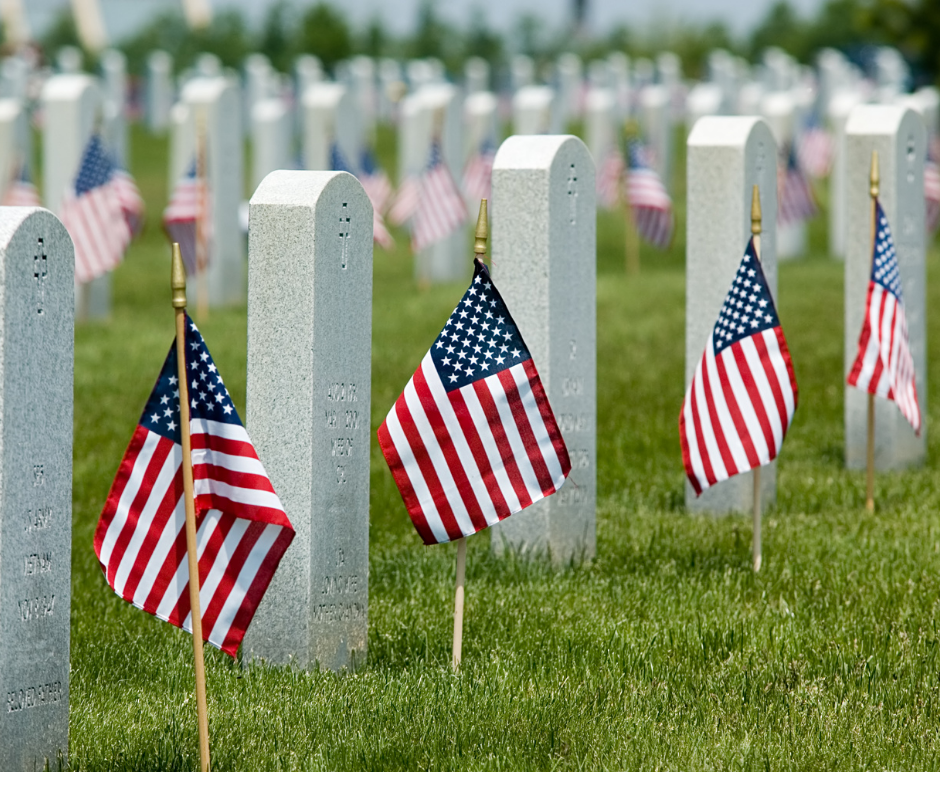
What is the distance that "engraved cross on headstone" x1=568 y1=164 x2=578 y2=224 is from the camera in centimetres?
769

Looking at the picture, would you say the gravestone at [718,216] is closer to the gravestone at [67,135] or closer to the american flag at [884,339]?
the american flag at [884,339]

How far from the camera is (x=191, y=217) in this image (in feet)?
55.8

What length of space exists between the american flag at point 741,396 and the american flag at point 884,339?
1.20 metres

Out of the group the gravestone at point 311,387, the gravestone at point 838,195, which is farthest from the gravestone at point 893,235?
the gravestone at point 838,195

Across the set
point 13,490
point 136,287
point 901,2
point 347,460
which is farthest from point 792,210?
point 13,490

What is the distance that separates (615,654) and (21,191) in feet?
41.1

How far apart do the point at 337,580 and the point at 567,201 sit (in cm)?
240

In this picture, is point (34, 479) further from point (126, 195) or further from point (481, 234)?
point (126, 195)

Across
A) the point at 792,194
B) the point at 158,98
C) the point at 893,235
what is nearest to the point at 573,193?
the point at 893,235

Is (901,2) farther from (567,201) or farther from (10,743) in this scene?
(10,743)

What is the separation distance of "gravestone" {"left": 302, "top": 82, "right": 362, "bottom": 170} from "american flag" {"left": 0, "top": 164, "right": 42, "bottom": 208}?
3622 mm

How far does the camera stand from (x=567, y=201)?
767 cm

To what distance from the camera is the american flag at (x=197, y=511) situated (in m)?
5.14

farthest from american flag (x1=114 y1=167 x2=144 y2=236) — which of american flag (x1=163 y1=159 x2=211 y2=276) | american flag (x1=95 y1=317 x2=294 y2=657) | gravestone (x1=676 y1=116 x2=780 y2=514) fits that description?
american flag (x1=95 y1=317 x2=294 y2=657)
